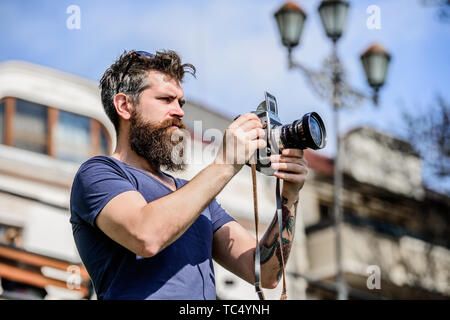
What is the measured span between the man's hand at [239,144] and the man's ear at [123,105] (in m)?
0.47

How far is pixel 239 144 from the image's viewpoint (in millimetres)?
2113

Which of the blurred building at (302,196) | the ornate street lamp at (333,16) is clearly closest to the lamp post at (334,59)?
the ornate street lamp at (333,16)

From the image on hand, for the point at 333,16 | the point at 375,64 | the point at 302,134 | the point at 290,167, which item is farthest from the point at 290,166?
the point at 375,64

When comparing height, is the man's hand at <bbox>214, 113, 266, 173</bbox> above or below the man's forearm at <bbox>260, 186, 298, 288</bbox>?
above

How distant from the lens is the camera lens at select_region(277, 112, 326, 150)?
2.29 metres

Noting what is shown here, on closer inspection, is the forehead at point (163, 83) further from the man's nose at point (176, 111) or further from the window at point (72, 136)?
the window at point (72, 136)

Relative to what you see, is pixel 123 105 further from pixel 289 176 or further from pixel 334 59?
pixel 334 59

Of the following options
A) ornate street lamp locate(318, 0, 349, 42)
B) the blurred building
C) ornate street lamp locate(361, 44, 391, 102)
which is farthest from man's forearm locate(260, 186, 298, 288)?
ornate street lamp locate(361, 44, 391, 102)

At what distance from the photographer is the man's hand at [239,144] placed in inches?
82.7

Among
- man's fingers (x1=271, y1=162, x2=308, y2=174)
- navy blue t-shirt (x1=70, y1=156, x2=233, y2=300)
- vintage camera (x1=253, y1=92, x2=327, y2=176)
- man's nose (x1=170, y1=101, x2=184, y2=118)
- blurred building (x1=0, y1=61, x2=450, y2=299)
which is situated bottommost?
navy blue t-shirt (x1=70, y1=156, x2=233, y2=300)

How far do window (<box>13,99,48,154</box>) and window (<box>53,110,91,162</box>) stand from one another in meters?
0.22

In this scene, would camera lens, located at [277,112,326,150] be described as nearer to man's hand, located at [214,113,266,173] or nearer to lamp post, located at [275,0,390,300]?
man's hand, located at [214,113,266,173]
